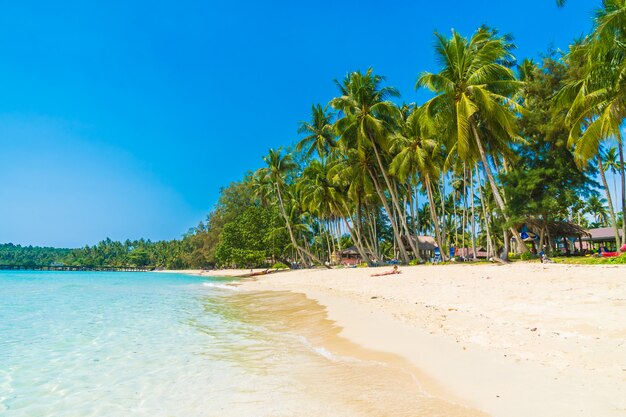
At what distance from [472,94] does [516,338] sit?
15.4 metres

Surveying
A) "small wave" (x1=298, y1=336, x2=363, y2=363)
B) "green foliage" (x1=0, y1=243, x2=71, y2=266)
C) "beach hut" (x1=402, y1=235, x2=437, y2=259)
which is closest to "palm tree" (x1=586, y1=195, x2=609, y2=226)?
"beach hut" (x1=402, y1=235, x2=437, y2=259)

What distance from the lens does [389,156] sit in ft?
92.1

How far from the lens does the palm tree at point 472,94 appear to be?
17.7 meters

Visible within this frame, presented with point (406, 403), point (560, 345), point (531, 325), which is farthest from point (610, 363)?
point (406, 403)

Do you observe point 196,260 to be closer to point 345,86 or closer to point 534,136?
point 345,86

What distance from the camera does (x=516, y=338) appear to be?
5.81 meters

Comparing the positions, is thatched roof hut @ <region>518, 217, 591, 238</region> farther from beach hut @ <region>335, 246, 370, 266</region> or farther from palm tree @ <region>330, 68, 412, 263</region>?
beach hut @ <region>335, 246, 370, 266</region>

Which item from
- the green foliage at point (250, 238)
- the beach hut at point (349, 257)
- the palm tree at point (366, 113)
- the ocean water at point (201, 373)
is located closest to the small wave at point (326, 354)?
the ocean water at point (201, 373)

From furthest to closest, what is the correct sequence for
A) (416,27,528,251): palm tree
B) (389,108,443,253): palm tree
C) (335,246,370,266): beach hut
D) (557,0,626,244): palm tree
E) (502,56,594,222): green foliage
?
(335,246,370,266): beach hut, (389,108,443,253): palm tree, (502,56,594,222): green foliage, (416,27,528,251): palm tree, (557,0,626,244): palm tree

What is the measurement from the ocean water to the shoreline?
443 millimetres

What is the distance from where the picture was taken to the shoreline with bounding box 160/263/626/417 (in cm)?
371

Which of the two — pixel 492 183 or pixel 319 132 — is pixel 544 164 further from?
pixel 319 132

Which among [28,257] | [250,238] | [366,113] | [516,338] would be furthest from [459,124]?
[28,257]

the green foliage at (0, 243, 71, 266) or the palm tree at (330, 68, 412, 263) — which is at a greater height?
the palm tree at (330, 68, 412, 263)
